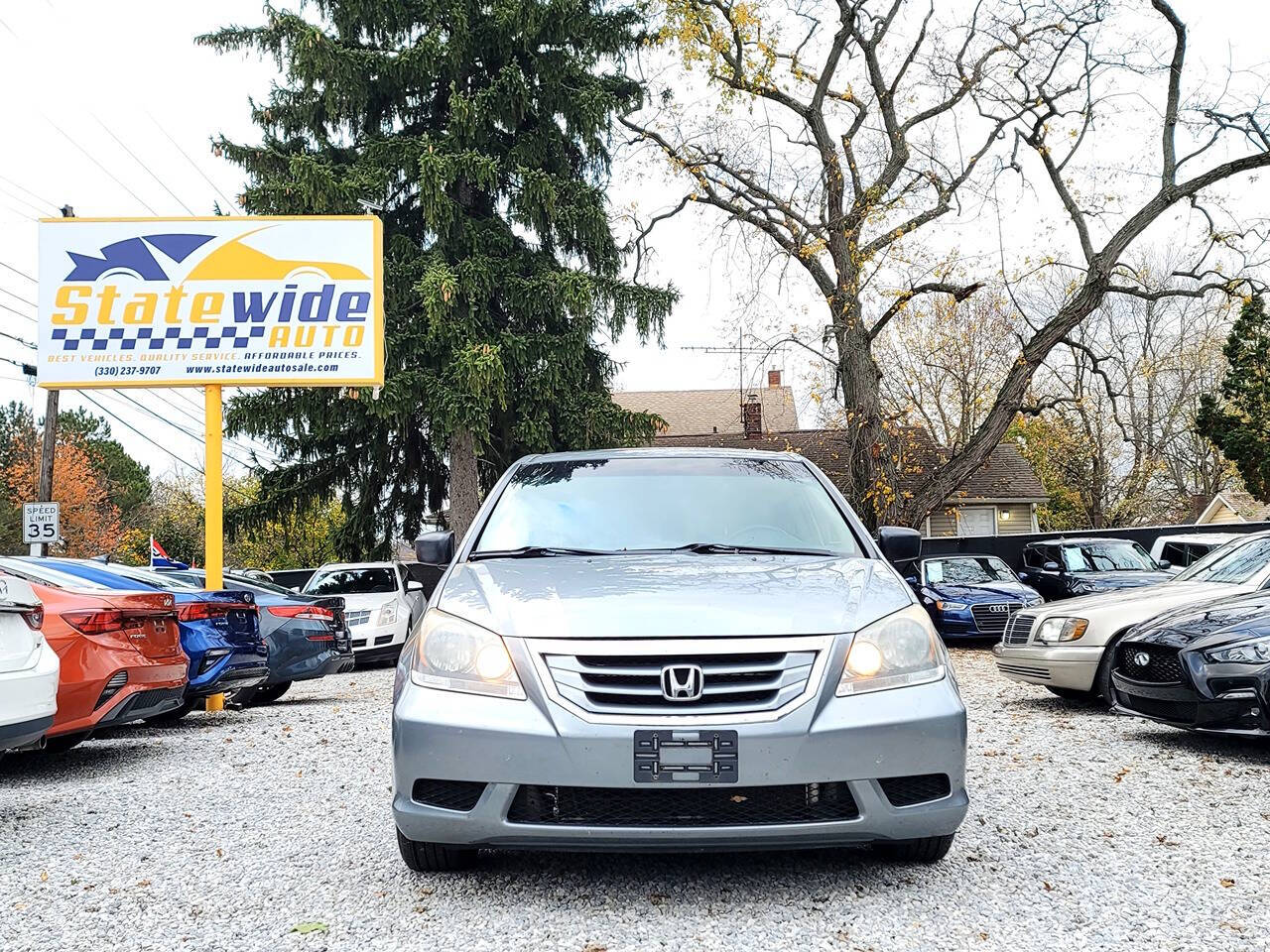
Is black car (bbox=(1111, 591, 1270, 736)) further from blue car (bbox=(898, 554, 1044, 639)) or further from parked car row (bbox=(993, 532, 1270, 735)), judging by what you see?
blue car (bbox=(898, 554, 1044, 639))

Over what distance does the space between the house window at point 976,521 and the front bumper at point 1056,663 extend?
30.7 meters

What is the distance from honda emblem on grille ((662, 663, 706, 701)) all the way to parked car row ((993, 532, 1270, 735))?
174 inches

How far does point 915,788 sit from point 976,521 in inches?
1490

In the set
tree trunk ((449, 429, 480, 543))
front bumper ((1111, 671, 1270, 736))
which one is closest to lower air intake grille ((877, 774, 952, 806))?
front bumper ((1111, 671, 1270, 736))

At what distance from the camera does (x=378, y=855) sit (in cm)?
491

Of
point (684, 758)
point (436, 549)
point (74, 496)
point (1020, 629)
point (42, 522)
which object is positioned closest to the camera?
point (684, 758)

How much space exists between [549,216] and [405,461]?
629 centimetres

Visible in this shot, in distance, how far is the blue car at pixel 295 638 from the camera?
11992 millimetres

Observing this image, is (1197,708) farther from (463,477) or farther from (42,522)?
(42,522)

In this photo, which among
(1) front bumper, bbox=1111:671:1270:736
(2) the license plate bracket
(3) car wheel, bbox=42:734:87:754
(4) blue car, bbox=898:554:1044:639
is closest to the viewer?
(2) the license plate bracket

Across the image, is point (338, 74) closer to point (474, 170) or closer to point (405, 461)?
point (474, 170)

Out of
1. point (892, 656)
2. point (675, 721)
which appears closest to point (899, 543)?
point (892, 656)

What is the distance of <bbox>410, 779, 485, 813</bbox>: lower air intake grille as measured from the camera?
389 cm

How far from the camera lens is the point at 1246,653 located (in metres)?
6.82
